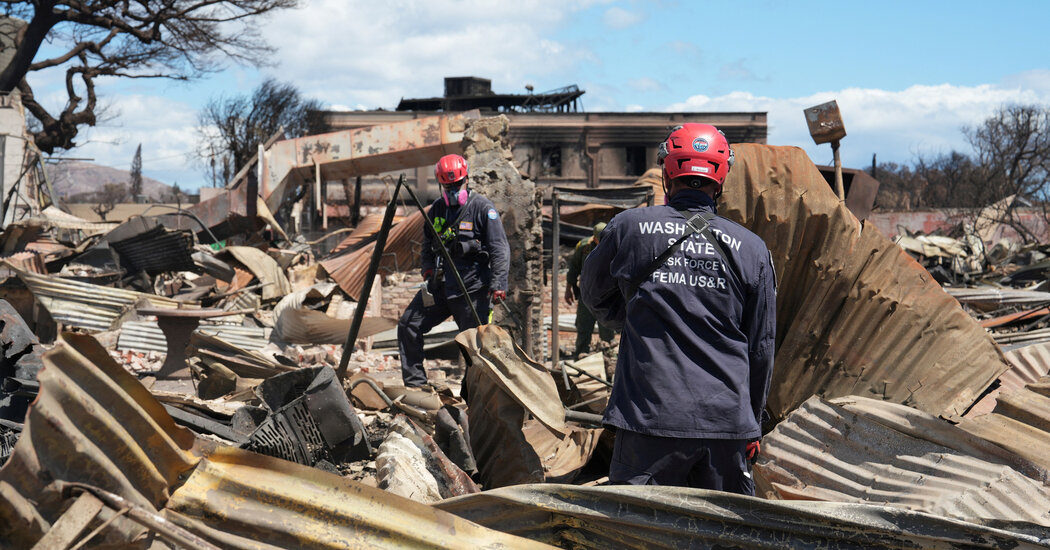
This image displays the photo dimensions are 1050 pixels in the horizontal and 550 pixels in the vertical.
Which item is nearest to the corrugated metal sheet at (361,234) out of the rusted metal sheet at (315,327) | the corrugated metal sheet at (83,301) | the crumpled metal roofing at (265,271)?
the crumpled metal roofing at (265,271)

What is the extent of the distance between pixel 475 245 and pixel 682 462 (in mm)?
3749

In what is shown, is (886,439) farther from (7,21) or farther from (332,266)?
(7,21)

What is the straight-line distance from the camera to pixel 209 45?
73.3 feet

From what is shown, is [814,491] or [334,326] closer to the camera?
[814,491]

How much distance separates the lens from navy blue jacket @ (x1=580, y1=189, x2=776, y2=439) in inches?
96.6

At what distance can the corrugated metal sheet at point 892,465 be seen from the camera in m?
2.61

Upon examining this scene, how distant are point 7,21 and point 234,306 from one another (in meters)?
17.2

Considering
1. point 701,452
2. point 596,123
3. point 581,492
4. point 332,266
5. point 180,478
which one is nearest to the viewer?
point 180,478

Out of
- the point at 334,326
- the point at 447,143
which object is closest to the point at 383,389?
the point at 334,326

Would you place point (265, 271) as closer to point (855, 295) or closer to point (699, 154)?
point (855, 295)

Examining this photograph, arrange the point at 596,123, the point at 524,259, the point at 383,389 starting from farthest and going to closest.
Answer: the point at 596,123, the point at 524,259, the point at 383,389

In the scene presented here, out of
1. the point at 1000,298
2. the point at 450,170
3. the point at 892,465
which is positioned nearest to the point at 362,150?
the point at 450,170

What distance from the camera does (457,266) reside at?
6.04 metres

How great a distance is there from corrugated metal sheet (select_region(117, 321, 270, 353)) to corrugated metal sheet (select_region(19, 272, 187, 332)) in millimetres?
441
